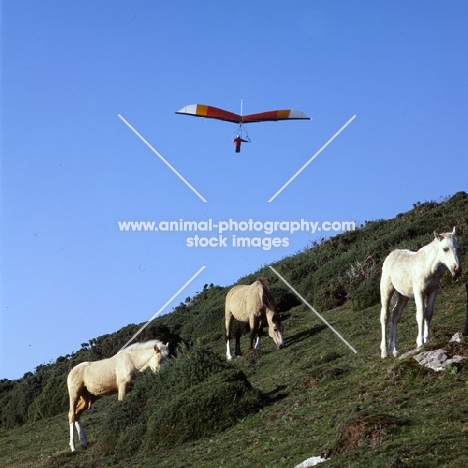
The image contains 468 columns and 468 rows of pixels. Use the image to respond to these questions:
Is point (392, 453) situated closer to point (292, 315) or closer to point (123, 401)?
point (123, 401)

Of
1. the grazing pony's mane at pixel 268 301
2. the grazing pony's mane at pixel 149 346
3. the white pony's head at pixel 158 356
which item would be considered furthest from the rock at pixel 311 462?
the grazing pony's mane at pixel 268 301

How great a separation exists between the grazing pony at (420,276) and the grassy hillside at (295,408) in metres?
0.62

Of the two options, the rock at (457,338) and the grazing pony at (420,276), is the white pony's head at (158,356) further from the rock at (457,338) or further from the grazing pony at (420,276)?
the rock at (457,338)

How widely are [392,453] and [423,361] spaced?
14.6 ft

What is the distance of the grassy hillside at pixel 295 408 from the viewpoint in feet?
45.3

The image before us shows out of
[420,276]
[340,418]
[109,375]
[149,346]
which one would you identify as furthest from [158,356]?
[340,418]

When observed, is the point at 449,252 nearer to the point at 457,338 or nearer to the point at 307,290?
the point at 457,338

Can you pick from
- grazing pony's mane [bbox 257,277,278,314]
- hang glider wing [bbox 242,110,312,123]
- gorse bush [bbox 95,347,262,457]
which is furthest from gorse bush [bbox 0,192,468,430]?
gorse bush [bbox 95,347,262,457]

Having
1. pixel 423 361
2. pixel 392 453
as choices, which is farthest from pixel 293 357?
pixel 392 453

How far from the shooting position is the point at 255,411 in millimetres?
19375

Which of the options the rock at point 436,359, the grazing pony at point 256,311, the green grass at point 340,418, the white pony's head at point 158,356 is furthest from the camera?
the grazing pony at point 256,311

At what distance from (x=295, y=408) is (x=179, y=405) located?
8.83ft

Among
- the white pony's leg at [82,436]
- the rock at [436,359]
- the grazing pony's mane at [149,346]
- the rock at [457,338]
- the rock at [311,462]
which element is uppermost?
the grazing pony's mane at [149,346]

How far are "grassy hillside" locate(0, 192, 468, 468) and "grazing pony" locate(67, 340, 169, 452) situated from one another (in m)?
0.62
